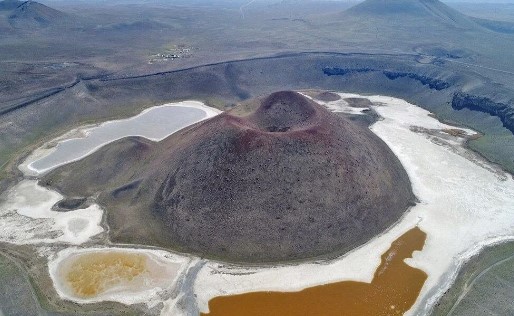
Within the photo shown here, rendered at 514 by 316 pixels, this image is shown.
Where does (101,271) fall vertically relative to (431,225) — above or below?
above

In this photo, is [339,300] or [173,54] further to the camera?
[173,54]

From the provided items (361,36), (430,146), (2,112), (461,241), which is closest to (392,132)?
(430,146)

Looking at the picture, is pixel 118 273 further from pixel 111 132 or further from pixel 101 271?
pixel 111 132

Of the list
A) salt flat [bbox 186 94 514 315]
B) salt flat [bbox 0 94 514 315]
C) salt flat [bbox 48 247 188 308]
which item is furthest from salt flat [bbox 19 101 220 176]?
salt flat [bbox 186 94 514 315]

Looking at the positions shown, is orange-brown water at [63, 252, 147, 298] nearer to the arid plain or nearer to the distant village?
the arid plain

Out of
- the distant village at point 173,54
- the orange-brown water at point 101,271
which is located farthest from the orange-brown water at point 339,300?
the distant village at point 173,54

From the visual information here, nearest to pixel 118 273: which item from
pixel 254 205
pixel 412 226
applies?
pixel 254 205
